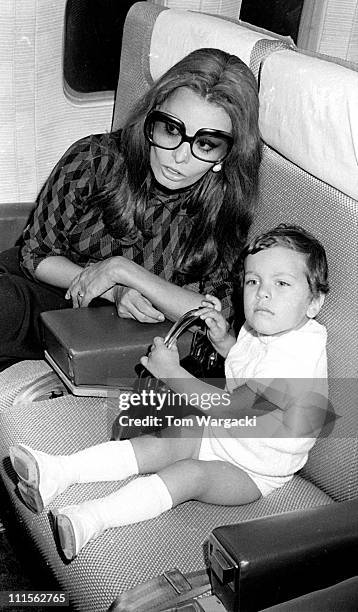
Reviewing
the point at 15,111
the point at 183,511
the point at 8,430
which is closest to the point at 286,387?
the point at 183,511

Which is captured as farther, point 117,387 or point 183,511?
point 117,387

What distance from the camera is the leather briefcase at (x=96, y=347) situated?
1929 mm

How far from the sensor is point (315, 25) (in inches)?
133

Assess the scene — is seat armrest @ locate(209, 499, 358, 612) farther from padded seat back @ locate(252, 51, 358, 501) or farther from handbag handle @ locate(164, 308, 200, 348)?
handbag handle @ locate(164, 308, 200, 348)

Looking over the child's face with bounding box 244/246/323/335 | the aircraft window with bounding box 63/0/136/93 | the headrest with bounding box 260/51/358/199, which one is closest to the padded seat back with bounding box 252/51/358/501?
the headrest with bounding box 260/51/358/199

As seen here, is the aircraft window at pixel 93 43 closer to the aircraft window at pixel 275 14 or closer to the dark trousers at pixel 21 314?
the aircraft window at pixel 275 14

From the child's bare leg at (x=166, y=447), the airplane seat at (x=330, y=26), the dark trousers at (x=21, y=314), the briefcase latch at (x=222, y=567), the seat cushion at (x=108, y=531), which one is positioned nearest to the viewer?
the briefcase latch at (x=222, y=567)

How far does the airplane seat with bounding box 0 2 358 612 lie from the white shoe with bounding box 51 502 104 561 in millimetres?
23

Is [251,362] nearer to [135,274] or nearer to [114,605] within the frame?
[135,274]

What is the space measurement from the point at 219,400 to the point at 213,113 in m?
0.69

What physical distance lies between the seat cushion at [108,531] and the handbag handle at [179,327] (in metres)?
0.26

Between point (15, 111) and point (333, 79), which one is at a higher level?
point (333, 79)

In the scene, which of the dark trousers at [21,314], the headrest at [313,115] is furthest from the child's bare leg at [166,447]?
the headrest at [313,115]

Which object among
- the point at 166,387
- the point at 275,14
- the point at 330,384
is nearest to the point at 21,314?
the point at 166,387
